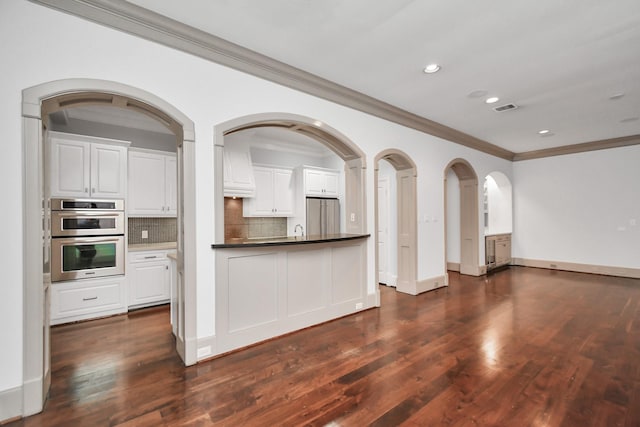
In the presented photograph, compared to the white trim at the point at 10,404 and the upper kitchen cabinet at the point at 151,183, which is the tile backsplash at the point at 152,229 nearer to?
the upper kitchen cabinet at the point at 151,183

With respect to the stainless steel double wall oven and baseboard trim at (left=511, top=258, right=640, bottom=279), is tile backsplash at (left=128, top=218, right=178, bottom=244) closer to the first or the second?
the stainless steel double wall oven

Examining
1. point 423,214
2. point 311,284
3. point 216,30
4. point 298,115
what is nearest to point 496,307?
point 423,214

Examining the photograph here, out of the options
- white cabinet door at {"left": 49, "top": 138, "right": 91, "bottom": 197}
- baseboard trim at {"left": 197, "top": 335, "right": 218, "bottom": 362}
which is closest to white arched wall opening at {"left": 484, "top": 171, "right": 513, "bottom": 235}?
baseboard trim at {"left": 197, "top": 335, "right": 218, "bottom": 362}

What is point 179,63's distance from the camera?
2629 millimetres

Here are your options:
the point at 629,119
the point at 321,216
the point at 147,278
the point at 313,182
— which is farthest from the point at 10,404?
the point at 629,119

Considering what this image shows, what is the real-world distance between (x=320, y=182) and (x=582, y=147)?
598 cm

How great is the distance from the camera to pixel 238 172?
534 cm

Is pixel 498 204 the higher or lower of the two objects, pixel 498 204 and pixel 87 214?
the higher

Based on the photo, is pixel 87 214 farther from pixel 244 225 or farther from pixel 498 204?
pixel 498 204

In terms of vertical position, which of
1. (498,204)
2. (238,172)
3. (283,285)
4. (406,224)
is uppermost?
(238,172)

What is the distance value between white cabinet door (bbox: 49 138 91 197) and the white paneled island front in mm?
2369

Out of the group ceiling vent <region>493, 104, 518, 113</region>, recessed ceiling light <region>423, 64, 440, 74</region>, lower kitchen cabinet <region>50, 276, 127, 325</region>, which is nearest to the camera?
recessed ceiling light <region>423, 64, 440, 74</region>

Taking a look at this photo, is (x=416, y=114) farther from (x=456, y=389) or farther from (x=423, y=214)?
(x=456, y=389)

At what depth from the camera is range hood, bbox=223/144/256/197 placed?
5230 millimetres
